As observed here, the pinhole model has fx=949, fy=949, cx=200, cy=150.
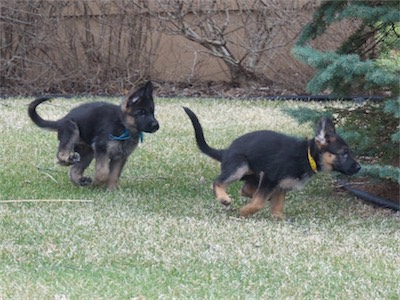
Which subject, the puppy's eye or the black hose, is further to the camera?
the puppy's eye

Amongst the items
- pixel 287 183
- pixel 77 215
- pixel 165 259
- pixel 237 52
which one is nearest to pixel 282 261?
pixel 165 259

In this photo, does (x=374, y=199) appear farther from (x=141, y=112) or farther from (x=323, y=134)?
(x=141, y=112)

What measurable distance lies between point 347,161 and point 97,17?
11493mm

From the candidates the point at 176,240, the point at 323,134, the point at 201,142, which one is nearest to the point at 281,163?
the point at 323,134

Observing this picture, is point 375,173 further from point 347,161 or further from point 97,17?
point 97,17

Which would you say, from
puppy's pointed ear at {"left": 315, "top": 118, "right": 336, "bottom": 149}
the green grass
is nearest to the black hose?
the green grass

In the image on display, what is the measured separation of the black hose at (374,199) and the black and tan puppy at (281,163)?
1.17m

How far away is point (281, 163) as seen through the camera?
28.8 ft

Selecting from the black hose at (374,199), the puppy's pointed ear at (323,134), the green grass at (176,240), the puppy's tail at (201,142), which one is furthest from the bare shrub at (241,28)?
the puppy's pointed ear at (323,134)

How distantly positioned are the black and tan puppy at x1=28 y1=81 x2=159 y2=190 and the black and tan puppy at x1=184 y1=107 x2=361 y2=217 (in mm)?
1278

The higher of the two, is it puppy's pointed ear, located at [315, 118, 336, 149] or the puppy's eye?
puppy's pointed ear, located at [315, 118, 336, 149]

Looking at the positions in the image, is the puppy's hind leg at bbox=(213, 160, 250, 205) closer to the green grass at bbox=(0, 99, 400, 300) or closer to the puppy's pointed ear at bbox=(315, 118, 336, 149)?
the green grass at bbox=(0, 99, 400, 300)

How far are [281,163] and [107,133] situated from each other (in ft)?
6.82

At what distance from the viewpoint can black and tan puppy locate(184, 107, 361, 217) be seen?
8.74 metres
